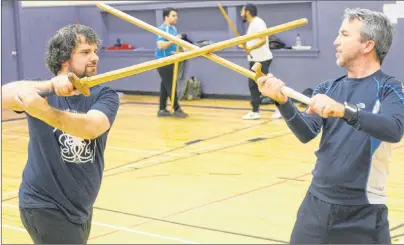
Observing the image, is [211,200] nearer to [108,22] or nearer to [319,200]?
[319,200]

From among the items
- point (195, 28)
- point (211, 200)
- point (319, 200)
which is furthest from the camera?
point (195, 28)

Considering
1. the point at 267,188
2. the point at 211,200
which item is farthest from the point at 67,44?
the point at 267,188

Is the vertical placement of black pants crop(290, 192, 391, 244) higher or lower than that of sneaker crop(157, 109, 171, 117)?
higher

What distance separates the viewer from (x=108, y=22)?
2080 cm

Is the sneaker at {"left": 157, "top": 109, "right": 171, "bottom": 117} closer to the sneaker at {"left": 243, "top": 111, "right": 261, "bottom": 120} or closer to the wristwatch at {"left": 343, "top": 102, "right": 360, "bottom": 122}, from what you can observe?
the sneaker at {"left": 243, "top": 111, "right": 261, "bottom": 120}

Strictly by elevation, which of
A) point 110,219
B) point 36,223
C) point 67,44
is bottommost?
point 110,219

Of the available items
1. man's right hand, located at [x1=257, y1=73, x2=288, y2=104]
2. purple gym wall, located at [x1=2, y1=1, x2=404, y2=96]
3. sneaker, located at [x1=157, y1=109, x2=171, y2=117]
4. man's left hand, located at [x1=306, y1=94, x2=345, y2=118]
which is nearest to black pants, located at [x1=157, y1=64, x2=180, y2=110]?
sneaker, located at [x1=157, y1=109, x2=171, y2=117]

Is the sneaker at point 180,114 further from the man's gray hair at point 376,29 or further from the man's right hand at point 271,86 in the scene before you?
the man's right hand at point 271,86

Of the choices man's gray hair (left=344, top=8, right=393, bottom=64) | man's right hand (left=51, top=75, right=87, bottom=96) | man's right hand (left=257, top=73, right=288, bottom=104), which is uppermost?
man's gray hair (left=344, top=8, right=393, bottom=64)

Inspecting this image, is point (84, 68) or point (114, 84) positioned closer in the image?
point (84, 68)

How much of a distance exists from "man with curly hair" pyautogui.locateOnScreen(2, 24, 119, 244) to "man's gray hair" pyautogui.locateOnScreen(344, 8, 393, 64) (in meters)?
1.58

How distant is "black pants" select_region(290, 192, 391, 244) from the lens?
14.5 ft

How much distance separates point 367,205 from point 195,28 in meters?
14.9

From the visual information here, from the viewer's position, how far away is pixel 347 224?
14.5 feet
